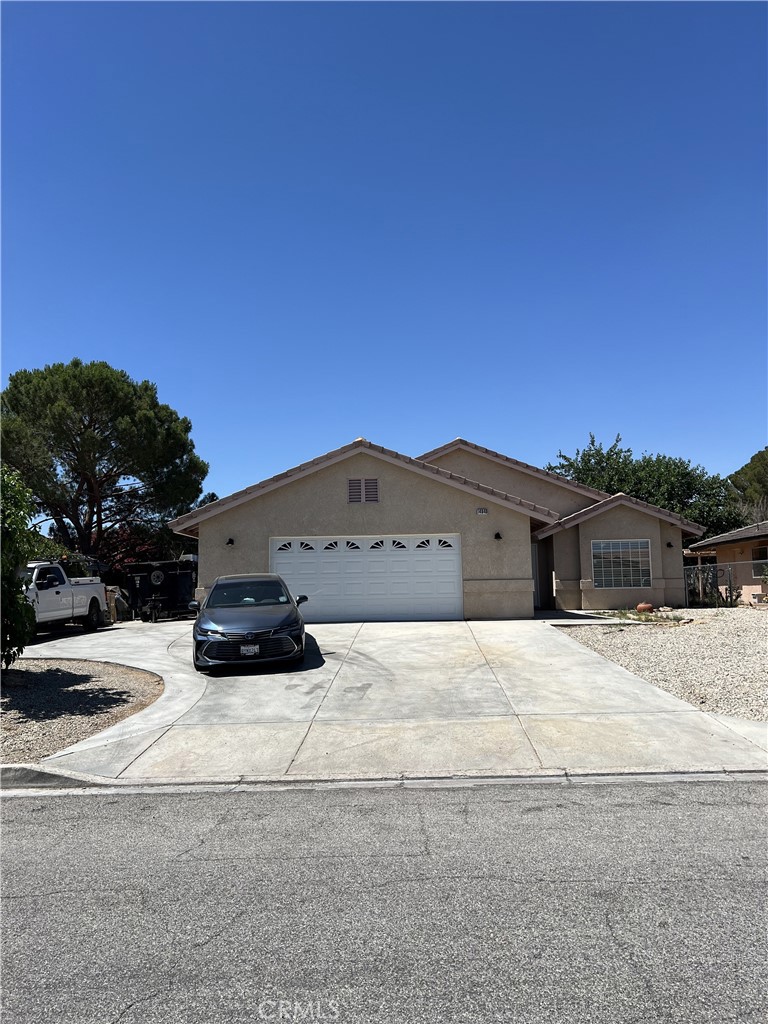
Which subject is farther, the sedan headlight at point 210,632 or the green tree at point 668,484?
the green tree at point 668,484

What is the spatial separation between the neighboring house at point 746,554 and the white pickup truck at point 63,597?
21538mm

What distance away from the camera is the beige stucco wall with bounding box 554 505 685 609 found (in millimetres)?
21234

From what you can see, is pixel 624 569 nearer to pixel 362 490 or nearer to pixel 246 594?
pixel 362 490

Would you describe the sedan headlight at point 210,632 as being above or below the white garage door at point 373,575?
below

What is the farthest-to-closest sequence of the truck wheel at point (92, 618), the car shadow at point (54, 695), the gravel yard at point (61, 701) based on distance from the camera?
1. the truck wheel at point (92, 618)
2. the car shadow at point (54, 695)
3. the gravel yard at point (61, 701)

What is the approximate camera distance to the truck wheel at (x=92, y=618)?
18938mm

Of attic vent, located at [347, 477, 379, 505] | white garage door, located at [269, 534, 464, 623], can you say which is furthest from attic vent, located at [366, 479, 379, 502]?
white garage door, located at [269, 534, 464, 623]

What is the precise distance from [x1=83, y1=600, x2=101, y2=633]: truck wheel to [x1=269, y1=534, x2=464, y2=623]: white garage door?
542 centimetres

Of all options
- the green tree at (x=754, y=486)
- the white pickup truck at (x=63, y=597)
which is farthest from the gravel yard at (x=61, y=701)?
the green tree at (x=754, y=486)

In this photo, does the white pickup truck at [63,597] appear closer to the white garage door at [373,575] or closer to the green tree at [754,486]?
the white garage door at [373,575]

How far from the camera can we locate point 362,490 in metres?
18.2

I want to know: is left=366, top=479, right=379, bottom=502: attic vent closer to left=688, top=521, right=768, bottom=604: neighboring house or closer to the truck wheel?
the truck wheel

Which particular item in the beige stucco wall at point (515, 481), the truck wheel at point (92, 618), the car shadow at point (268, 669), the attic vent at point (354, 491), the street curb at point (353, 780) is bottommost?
the street curb at point (353, 780)

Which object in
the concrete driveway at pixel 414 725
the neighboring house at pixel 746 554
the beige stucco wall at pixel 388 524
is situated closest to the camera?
the concrete driveway at pixel 414 725
